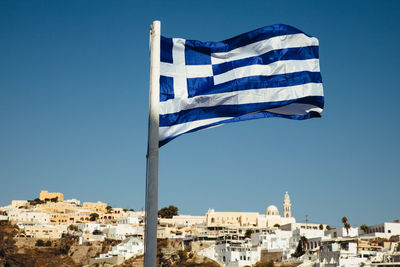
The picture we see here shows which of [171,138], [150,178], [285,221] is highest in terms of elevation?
[285,221]

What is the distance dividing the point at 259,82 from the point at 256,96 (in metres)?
0.25

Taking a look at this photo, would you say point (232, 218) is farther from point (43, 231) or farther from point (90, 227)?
point (43, 231)

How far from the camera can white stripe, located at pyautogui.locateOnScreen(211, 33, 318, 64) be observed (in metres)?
10.1

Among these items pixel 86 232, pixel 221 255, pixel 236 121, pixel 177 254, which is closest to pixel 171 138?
pixel 236 121

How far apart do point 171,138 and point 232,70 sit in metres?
1.54

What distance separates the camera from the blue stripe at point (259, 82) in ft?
32.6

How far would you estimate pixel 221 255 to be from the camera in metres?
91.2

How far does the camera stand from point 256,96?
10016 mm

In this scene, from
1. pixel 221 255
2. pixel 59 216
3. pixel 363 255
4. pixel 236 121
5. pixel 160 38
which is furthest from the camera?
pixel 59 216

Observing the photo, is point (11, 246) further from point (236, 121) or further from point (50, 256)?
point (236, 121)

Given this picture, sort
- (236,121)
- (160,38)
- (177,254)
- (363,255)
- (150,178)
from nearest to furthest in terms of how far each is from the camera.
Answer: (150,178) < (160,38) < (236,121) < (363,255) < (177,254)

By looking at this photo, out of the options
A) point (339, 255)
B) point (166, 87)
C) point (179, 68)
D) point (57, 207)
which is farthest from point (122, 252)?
point (166, 87)

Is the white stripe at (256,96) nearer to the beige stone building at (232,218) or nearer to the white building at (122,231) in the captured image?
the white building at (122,231)

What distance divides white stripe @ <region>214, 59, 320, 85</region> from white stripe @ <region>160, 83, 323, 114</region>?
0.84ft
